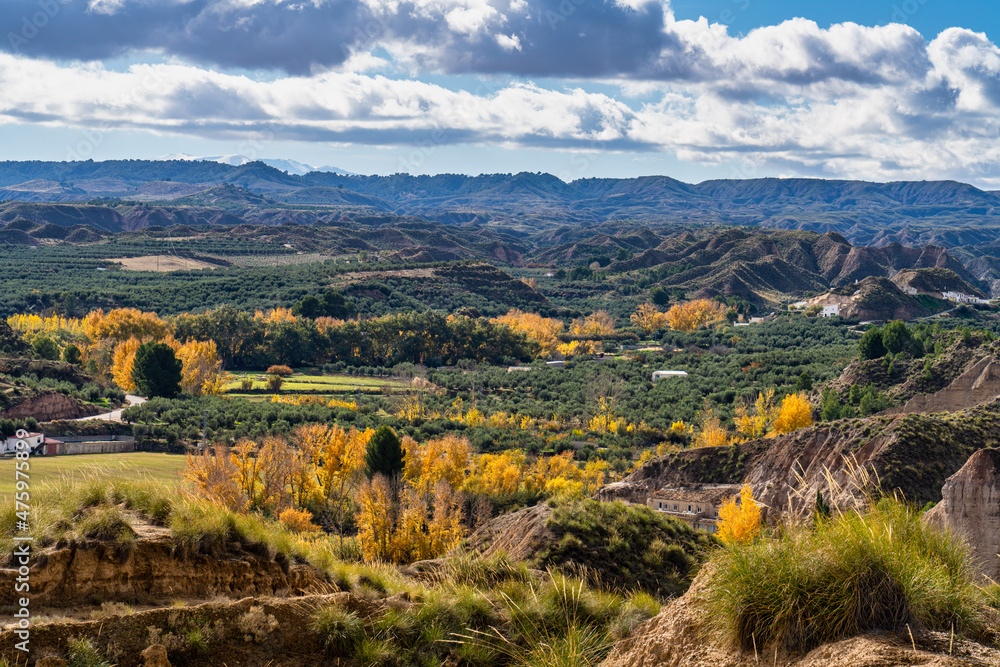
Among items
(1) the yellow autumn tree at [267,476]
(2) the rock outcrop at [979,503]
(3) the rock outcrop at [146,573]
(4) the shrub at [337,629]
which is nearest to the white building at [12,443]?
(1) the yellow autumn tree at [267,476]

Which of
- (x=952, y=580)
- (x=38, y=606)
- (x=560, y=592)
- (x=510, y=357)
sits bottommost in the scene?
(x=510, y=357)

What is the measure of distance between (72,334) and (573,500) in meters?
80.4

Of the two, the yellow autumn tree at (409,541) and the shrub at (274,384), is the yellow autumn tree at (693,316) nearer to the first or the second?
the shrub at (274,384)

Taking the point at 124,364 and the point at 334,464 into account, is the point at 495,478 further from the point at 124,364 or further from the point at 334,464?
the point at 124,364

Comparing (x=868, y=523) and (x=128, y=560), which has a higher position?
(x=868, y=523)

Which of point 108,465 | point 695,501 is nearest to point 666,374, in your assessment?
point 695,501

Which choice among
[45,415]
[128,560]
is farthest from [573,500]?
[45,415]

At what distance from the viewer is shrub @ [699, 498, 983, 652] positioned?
5.84 m

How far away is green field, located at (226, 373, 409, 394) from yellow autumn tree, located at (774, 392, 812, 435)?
36892mm

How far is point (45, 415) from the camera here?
1956 inches

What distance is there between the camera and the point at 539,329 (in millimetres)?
110688

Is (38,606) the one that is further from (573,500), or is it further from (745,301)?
(745,301)

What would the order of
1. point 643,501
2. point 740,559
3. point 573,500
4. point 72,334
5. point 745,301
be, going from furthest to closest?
point 745,301
point 72,334
point 643,501
point 573,500
point 740,559

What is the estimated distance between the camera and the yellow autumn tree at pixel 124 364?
225 ft
